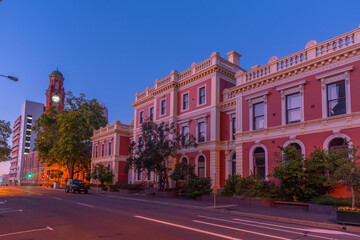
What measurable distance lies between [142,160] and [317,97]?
53.9 ft

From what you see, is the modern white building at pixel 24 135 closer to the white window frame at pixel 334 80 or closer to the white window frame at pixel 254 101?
the white window frame at pixel 254 101

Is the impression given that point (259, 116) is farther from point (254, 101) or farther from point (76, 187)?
point (76, 187)

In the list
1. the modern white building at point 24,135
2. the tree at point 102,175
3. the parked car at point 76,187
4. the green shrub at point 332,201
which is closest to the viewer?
the green shrub at point 332,201

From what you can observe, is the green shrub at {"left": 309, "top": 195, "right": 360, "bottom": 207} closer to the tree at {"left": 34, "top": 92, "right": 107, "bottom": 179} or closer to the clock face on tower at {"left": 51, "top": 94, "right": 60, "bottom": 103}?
the tree at {"left": 34, "top": 92, "right": 107, "bottom": 179}

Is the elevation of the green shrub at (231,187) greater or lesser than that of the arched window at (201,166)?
lesser

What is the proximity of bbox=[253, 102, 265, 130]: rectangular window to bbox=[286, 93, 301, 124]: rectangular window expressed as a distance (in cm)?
234

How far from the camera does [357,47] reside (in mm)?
18547

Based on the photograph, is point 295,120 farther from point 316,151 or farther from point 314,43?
point 314,43

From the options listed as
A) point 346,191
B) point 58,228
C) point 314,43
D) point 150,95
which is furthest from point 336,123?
point 150,95

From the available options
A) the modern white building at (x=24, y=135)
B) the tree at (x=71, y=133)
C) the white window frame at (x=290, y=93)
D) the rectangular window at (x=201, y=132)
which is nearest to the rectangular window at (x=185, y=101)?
the rectangular window at (x=201, y=132)

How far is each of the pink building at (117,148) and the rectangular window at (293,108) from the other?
2941cm

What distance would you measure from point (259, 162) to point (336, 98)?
24.8 feet

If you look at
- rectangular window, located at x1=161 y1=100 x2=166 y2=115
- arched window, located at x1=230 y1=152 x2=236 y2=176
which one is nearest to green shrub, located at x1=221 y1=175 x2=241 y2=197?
arched window, located at x1=230 y1=152 x2=236 y2=176

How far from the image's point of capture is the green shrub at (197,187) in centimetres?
2484
